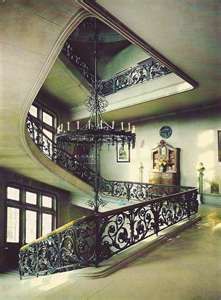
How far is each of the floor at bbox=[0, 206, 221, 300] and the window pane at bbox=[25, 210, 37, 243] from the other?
625cm

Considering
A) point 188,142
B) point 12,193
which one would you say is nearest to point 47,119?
point 12,193

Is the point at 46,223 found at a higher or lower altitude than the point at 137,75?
lower

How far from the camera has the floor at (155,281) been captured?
2984mm

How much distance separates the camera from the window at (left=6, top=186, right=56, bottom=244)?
919cm

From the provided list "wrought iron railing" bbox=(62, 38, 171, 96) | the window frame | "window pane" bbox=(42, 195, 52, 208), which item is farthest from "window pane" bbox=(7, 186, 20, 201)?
"wrought iron railing" bbox=(62, 38, 171, 96)

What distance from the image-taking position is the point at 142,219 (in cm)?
497

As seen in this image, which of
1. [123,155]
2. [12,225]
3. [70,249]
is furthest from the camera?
[123,155]

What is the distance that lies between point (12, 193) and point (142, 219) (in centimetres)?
587

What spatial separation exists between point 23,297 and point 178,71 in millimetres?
5031

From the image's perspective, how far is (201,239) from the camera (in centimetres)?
505

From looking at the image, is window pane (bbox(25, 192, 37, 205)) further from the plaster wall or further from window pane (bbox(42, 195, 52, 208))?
the plaster wall

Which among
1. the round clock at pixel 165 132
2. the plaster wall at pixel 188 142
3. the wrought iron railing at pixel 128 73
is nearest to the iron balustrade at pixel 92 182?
the plaster wall at pixel 188 142

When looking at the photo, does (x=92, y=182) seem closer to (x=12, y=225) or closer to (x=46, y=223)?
(x=46, y=223)

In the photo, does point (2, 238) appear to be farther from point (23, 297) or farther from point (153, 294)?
point (153, 294)
